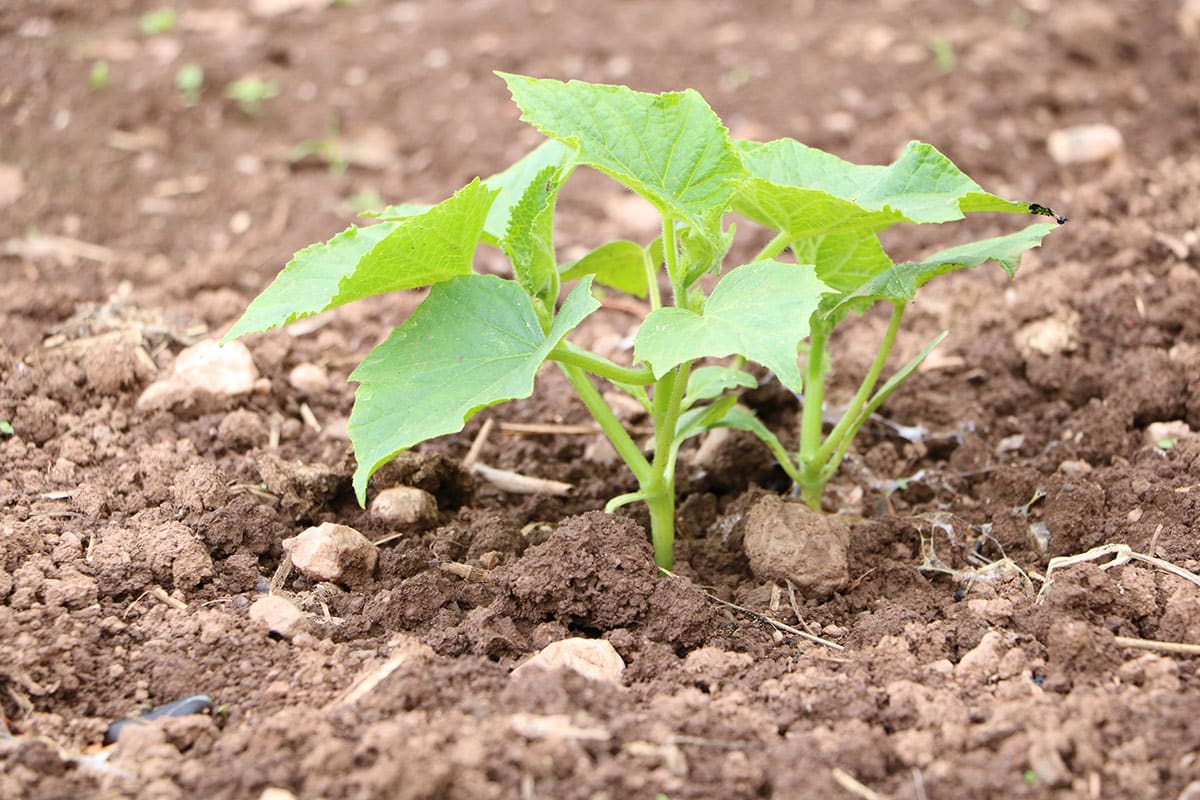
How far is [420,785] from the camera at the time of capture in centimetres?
154

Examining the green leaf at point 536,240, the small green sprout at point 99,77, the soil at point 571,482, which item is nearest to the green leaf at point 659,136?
the green leaf at point 536,240

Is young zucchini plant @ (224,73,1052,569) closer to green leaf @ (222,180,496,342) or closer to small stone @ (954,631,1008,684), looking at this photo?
green leaf @ (222,180,496,342)

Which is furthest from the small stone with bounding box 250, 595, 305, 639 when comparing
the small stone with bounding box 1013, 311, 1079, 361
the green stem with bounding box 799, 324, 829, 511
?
the small stone with bounding box 1013, 311, 1079, 361

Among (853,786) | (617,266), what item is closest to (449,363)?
(617,266)

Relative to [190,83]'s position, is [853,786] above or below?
below

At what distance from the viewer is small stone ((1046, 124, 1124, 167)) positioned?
3994 mm

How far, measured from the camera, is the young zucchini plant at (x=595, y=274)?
74.8 inches

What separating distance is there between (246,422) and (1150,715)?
6.15ft

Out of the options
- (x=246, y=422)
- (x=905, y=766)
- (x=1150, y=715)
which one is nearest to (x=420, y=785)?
(x=905, y=766)

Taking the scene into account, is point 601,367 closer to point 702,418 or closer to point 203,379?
point 702,418

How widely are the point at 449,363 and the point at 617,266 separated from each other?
1.86 ft

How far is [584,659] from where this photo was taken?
76.0 inches

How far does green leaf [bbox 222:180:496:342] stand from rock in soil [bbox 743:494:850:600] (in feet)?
2.47

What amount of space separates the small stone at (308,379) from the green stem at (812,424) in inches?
47.6
